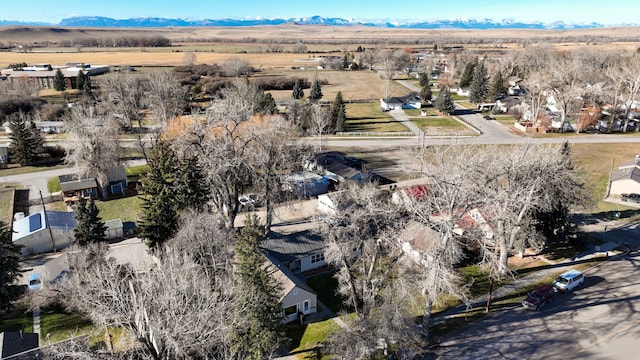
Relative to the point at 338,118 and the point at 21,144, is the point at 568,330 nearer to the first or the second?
the point at 338,118

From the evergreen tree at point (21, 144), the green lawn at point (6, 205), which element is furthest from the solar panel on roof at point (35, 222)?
the evergreen tree at point (21, 144)

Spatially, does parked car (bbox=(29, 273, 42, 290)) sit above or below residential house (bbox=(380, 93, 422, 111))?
below

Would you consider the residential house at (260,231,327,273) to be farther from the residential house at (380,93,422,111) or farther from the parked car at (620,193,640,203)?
the residential house at (380,93,422,111)

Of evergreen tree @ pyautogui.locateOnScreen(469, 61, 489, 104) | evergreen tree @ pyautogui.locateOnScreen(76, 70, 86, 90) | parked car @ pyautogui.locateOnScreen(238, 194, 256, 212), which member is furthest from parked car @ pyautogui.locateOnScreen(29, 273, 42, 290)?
evergreen tree @ pyautogui.locateOnScreen(469, 61, 489, 104)

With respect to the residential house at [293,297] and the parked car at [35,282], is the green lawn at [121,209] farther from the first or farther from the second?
the residential house at [293,297]

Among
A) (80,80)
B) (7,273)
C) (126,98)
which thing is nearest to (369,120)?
(126,98)

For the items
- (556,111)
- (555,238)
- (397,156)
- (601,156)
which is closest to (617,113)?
(556,111)
